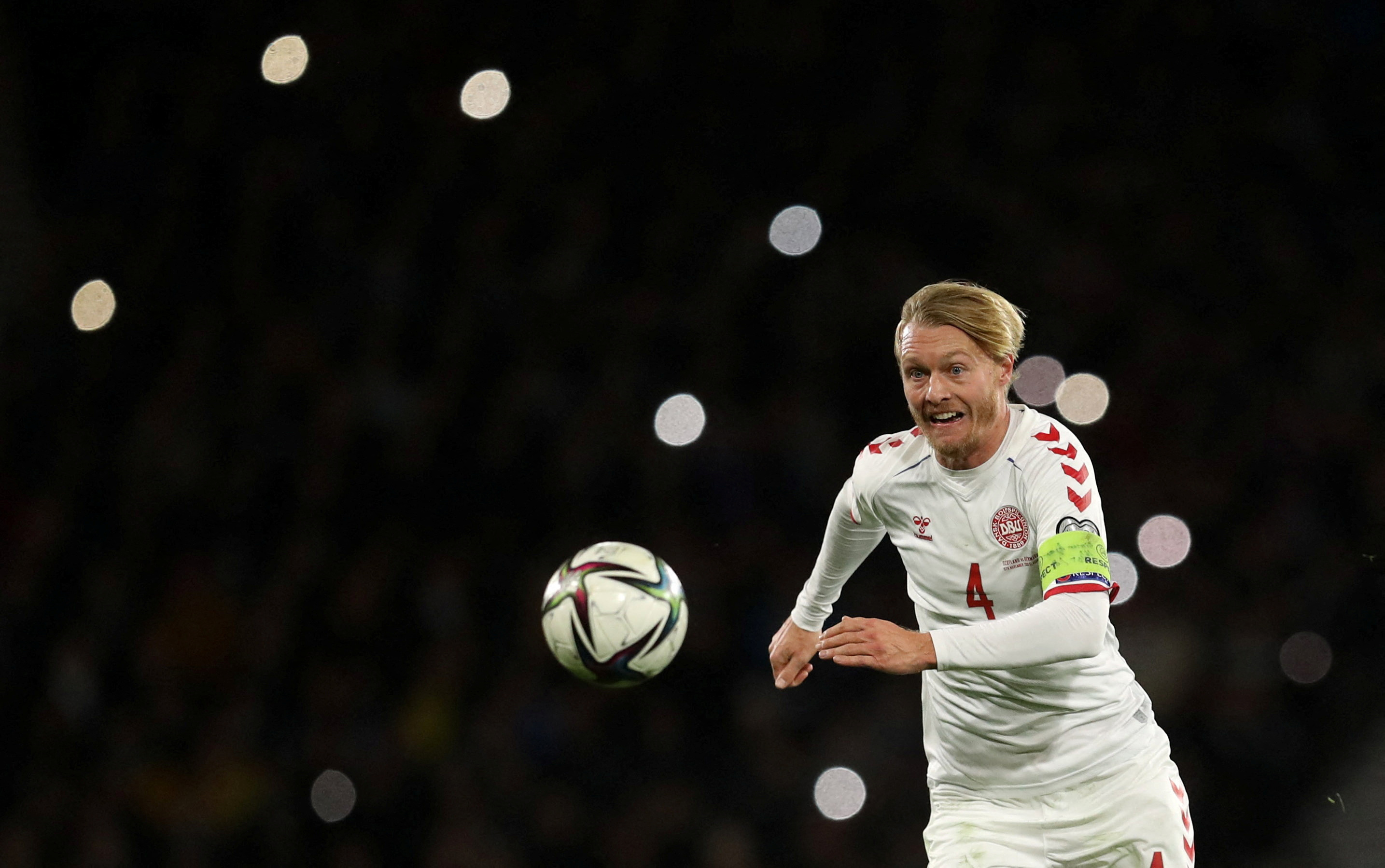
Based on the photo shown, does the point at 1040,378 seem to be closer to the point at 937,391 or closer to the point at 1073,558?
the point at 937,391

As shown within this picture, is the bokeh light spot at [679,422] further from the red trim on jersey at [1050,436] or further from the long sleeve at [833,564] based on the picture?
the red trim on jersey at [1050,436]

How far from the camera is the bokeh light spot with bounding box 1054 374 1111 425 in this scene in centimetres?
522

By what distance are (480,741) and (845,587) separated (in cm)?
169

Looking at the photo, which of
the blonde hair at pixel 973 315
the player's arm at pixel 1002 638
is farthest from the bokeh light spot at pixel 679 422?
the player's arm at pixel 1002 638

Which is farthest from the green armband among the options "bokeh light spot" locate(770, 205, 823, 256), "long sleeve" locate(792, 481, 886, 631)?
"bokeh light spot" locate(770, 205, 823, 256)

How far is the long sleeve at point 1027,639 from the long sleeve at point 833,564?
61 centimetres

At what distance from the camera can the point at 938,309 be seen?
246cm

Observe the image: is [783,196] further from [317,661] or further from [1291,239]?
[317,661]

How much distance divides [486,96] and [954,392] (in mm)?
4056

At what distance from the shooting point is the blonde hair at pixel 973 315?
2438 mm

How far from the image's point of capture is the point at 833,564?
9.30 ft

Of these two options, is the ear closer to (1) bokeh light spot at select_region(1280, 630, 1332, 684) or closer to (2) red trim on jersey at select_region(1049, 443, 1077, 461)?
(2) red trim on jersey at select_region(1049, 443, 1077, 461)

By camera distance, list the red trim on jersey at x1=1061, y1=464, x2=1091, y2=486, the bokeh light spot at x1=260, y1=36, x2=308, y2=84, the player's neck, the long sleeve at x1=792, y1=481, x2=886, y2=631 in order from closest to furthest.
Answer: the red trim on jersey at x1=1061, y1=464, x2=1091, y2=486 → the player's neck → the long sleeve at x1=792, y1=481, x2=886, y2=631 → the bokeh light spot at x1=260, y1=36, x2=308, y2=84

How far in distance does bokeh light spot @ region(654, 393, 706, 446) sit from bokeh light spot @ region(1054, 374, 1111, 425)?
1.58m
